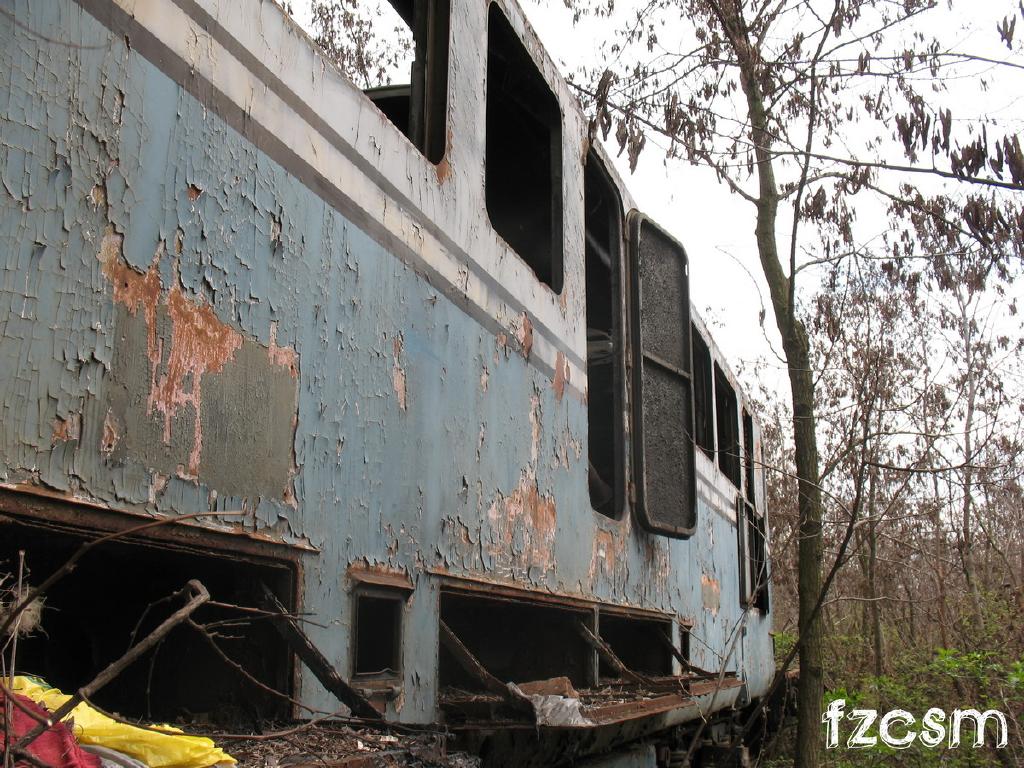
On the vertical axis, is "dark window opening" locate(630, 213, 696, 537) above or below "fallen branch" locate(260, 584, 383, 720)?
above

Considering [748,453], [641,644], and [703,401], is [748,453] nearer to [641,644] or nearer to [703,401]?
[703,401]

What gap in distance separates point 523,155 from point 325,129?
90.9 inches

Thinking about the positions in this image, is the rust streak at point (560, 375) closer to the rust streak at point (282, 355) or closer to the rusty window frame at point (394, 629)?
the rusty window frame at point (394, 629)

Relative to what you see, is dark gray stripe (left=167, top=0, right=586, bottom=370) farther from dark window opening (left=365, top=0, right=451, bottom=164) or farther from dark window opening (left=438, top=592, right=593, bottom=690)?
dark window opening (left=438, top=592, right=593, bottom=690)

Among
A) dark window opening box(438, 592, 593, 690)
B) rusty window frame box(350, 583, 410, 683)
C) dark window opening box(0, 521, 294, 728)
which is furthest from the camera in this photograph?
dark window opening box(438, 592, 593, 690)

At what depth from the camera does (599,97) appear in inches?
347

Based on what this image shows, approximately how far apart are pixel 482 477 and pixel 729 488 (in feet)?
16.4

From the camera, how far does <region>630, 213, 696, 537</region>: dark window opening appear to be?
473 cm

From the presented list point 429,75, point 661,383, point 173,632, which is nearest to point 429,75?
point 429,75

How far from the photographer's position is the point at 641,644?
534 cm

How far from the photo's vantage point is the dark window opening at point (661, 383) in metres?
4.73

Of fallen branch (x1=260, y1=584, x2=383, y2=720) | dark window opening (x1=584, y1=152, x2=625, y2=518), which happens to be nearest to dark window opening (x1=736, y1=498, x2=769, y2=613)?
dark window opening (x1=584, y1=152, x2=625, y2=518)

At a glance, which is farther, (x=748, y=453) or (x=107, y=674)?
(x=748, y=453)

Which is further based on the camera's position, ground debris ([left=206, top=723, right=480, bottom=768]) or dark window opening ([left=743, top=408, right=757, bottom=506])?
dark window opening ([left=743, top=408, right=757, bottom=506])
